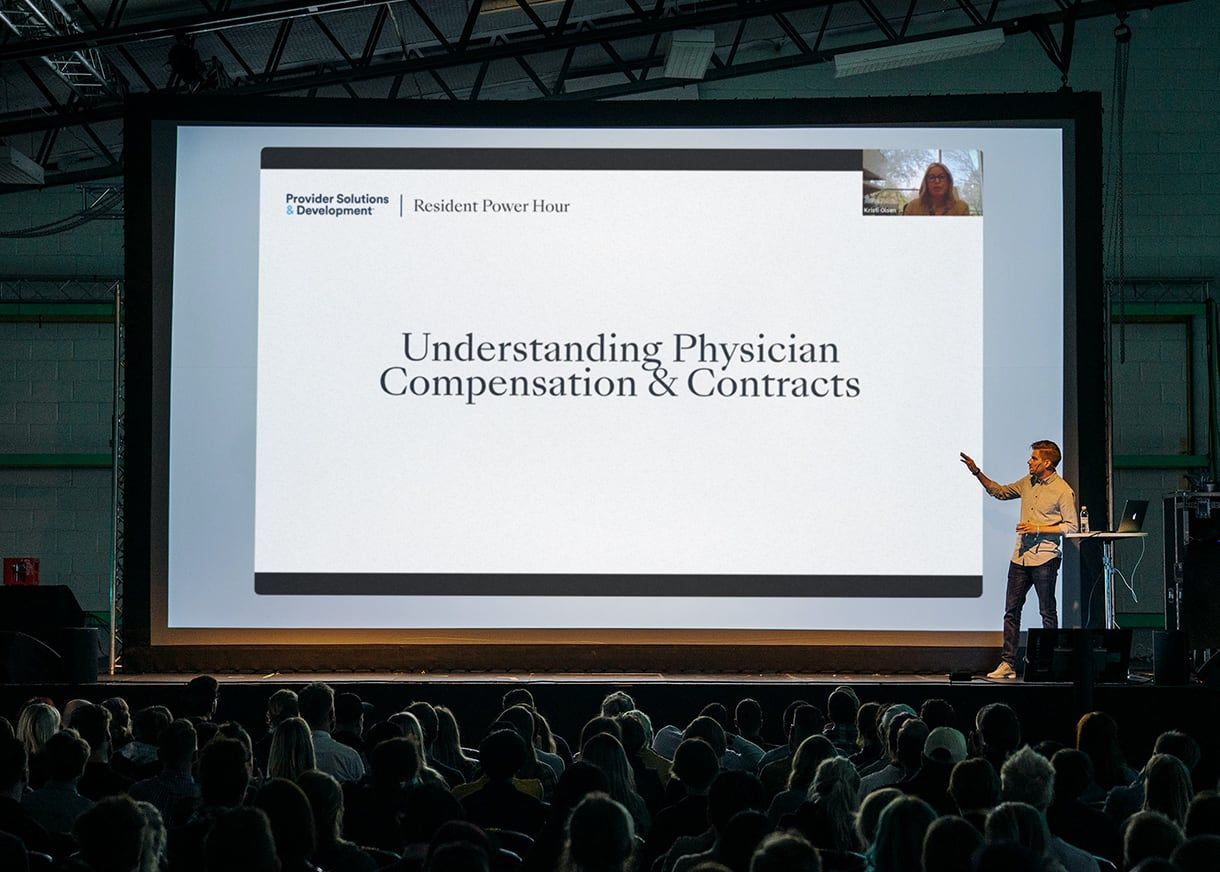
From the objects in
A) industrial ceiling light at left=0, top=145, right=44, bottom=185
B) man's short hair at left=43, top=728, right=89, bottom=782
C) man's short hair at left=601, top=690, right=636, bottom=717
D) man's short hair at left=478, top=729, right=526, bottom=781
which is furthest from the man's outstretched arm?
industrial ceiling light at left=0, top=145, right=44, bottom=185

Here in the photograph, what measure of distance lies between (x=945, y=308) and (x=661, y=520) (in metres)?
2.29

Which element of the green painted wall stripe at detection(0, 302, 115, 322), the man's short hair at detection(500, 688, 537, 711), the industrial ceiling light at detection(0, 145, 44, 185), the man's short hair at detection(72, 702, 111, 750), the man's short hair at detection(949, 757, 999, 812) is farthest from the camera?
the green painted wall stripe at detection(0, 302, 115, 322)

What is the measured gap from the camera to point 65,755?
4.53 m

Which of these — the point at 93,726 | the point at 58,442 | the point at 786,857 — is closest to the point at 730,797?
the point at 786,857

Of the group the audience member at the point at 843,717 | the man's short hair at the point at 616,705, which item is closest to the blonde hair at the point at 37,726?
the man's short hair at the point at 616,705

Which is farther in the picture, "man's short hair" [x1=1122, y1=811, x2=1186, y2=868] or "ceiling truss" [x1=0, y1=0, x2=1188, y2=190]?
"ceiling truss" [x1=0, y1=0, x2=1188, y2=190]

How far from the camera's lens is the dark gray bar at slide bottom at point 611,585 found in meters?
8.97

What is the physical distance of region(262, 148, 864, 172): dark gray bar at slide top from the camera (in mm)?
9188

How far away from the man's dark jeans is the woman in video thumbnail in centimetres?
232

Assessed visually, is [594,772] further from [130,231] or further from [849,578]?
[130,231]

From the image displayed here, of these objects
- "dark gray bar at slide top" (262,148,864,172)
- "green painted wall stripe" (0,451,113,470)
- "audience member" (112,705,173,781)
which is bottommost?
"audience member" (112,705,173,781)

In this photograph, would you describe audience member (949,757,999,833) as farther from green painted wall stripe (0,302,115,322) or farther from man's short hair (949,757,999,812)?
green painted wall stripe (0,302,115,322)

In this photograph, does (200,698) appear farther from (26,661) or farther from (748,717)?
(748,717)

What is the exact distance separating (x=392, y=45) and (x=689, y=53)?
9.16 ft
